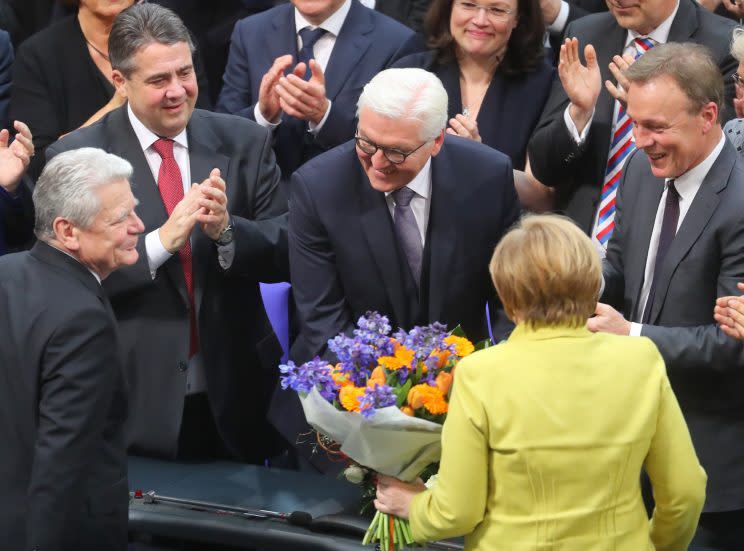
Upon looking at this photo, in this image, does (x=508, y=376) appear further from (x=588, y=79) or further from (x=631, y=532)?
(x=588, y=79)

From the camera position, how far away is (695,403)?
3998 mm

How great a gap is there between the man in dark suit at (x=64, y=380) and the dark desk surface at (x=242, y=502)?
0.49 metres

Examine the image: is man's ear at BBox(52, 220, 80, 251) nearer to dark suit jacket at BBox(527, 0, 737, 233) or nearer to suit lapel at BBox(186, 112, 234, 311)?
suit lapel at BBox(186, 112, 234, 311)

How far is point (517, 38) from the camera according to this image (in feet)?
16.9

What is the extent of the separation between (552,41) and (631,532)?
3635 mm

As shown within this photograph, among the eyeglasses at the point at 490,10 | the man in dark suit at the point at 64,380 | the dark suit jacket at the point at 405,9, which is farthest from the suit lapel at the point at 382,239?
the dark suit jacket at the point at 405,9

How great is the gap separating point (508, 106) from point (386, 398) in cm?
231

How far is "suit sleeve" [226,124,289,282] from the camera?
436cm

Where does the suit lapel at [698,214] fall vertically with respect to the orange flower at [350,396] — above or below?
above

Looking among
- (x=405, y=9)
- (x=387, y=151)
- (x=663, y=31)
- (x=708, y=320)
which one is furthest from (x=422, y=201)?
(x=405, y=9)

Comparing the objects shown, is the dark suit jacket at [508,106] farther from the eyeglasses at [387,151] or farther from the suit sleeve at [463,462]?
the suit sleeve at [463,462]

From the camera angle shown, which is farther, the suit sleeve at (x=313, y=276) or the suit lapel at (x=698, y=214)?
the suit sleeve at (x=313, y=276)

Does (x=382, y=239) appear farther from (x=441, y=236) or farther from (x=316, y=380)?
(x=316, y=380)

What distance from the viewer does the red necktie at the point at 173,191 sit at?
4453mm
